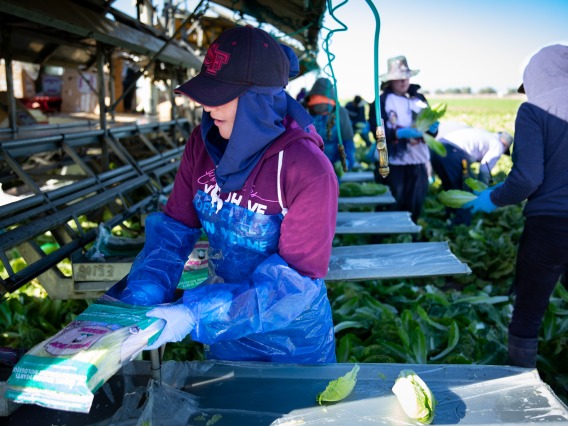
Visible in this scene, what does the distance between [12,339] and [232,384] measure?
288cm

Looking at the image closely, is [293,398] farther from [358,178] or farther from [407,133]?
[358,178]

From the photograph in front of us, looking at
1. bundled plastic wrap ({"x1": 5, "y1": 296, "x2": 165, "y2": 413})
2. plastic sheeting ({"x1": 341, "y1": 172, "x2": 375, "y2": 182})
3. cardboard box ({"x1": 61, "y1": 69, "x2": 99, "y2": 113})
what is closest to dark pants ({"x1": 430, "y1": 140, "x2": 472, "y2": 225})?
plastic sheeting ({"x1": 341, "y1": 172, "x2": 375, "y2": 182})

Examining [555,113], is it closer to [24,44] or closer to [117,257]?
[117,257]

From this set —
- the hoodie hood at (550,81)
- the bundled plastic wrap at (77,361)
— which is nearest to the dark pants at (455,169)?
the hoodie hood at (550,81)

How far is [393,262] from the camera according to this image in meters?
3.59

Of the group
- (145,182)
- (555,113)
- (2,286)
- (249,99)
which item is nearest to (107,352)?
(249,99)

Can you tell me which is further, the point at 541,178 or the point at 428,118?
the point at 428,118

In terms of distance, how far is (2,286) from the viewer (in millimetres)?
2729

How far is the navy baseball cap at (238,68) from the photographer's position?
171 cm

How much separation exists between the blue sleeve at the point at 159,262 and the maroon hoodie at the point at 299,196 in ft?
1.05

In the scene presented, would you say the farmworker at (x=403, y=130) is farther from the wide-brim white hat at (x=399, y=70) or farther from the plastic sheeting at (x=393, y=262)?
the plastic sheeting at (x=393, y=262)

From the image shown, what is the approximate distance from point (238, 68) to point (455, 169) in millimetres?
6523

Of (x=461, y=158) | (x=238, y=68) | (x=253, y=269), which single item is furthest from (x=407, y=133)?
(x=238, y=68)

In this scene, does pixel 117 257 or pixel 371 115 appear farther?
pixel 371 115
